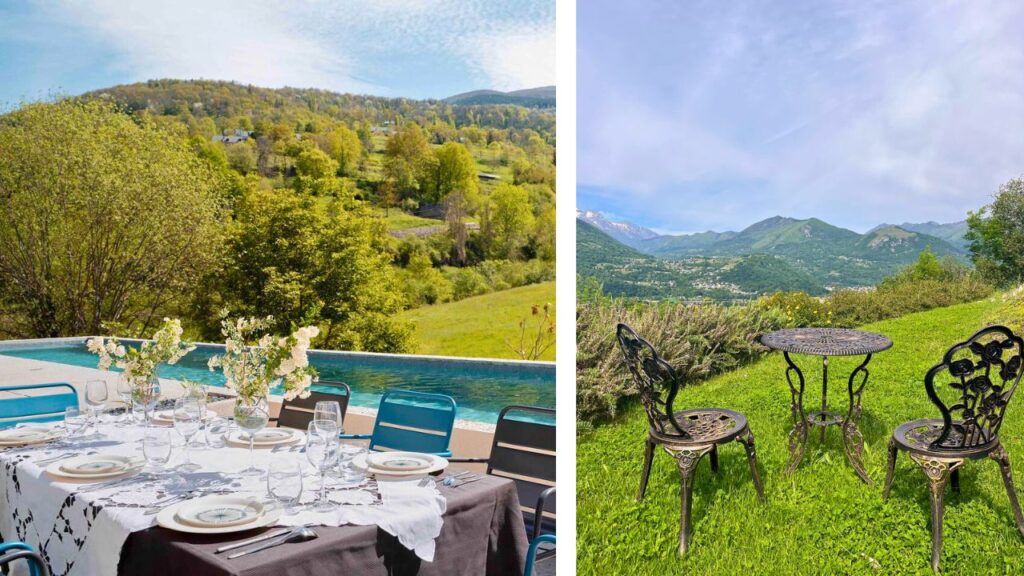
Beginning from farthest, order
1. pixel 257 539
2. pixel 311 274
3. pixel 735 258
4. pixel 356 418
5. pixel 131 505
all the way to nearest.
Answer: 1. pixel 311 274
2. pixel 735 258
3. pixel 356 418
4. pixel 131 505
5. pixel 257 539

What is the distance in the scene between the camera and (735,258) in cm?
572

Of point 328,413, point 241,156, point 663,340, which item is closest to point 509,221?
point 241,156

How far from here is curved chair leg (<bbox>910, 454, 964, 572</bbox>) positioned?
2674 millimetres

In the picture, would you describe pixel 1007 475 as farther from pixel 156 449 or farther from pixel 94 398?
pixel 94 398

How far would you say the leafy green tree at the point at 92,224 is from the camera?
12664 mm

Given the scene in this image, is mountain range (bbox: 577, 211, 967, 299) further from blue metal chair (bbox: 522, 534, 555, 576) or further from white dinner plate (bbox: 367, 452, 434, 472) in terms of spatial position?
blue metal chair (bbox: 522, 534, 555, 576)

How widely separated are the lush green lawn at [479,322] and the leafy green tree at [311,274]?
2.28ft

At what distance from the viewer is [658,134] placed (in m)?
5.58

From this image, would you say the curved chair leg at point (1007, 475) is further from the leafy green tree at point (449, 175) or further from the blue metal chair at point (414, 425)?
the leafy green tree at point (449, 175)

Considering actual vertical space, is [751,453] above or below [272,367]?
below

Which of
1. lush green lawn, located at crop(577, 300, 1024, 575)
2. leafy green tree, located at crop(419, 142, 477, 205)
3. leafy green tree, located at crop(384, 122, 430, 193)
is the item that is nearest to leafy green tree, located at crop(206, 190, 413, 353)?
leafy green tree, located at crop(384, 122, 430, 193)

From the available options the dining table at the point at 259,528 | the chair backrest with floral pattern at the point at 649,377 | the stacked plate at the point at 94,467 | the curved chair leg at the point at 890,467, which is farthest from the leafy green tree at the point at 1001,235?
the stacked plate at the point at 94,467

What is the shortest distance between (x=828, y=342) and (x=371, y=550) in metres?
2.46

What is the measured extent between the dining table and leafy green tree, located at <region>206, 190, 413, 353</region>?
1202 centimetres
